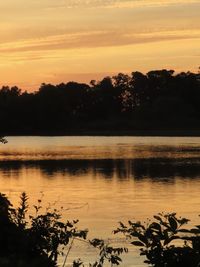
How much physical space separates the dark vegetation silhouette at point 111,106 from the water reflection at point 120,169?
69.2m

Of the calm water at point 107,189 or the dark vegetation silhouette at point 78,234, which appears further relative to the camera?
the calm water at point 107,189

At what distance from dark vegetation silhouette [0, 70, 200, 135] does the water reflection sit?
6922cm

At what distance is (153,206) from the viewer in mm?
24000

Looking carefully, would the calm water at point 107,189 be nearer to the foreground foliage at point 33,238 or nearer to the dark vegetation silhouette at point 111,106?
the foreground foliage at point 33,238

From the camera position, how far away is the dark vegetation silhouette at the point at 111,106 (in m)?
127

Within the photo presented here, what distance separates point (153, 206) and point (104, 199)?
2919 millimetres

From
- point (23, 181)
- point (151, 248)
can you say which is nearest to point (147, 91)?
point (23, 181)

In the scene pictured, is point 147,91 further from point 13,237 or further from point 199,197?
point 13,237

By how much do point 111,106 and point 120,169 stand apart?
100733mm

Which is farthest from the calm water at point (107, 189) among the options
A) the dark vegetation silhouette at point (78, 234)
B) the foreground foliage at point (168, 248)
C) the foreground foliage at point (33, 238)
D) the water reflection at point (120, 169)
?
the foreground foliage at point (168, 248)

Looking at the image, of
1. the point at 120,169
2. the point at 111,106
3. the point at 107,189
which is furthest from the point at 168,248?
the point at 111,106

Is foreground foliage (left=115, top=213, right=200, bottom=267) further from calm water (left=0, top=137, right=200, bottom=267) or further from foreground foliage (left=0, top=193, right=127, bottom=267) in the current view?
calm water (left=0, top=137, right=200, bottom=267)

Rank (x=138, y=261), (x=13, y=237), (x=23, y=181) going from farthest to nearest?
(x=23, y=181) < (x=138, y=261) < (x=13, y=237)

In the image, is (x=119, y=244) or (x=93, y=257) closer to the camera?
(x=93, y=257)
